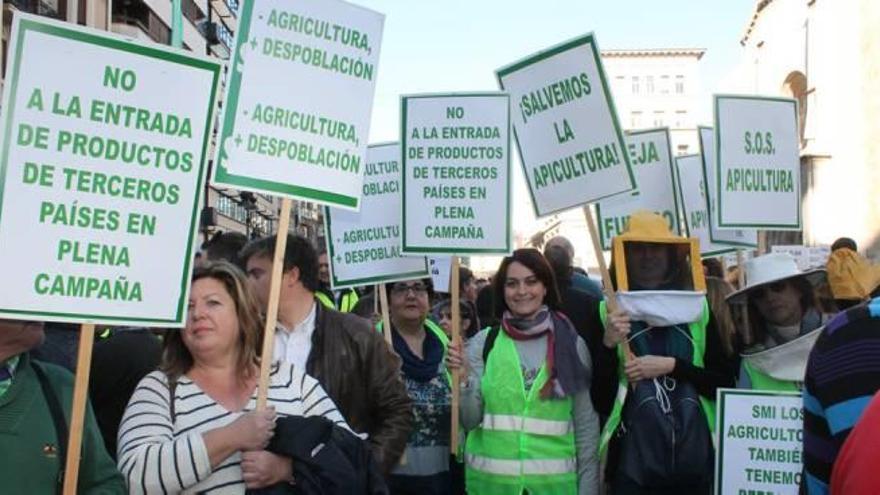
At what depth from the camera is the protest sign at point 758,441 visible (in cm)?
429

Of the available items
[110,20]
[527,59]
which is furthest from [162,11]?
[527,59]

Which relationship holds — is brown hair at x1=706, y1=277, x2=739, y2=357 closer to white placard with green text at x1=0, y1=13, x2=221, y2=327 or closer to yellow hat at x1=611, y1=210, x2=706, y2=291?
yellow hat at x1=611, y1=210, x2=706, y2=291

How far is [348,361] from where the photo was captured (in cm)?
414

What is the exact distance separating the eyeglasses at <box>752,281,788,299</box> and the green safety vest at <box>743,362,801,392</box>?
37 centimetres

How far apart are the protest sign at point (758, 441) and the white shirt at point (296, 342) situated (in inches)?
Answer: 77.0

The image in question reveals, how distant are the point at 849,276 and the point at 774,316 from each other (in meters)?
0.53

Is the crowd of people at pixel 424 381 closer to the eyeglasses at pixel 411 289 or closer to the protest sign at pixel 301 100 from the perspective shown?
the eyeglasses at pixel 411 289

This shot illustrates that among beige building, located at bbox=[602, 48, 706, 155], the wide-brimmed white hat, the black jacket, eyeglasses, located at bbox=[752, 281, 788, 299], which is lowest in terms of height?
the black jacket

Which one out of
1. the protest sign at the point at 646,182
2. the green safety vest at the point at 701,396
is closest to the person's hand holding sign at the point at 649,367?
the green safety vest at the point at 701,396

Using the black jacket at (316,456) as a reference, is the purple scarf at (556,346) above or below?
above

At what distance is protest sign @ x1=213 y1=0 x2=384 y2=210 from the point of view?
3.39 meters

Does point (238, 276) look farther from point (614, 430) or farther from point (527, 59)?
point (527, 59)

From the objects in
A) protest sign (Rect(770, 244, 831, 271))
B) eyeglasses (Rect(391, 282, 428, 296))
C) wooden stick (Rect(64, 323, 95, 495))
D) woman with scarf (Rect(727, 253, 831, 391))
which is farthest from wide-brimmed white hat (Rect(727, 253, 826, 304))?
protest sign (Rect(770, 244, 831, 271))

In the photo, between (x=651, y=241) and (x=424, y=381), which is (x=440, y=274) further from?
(x=651, y=241)
